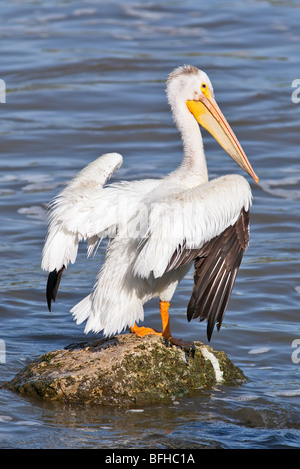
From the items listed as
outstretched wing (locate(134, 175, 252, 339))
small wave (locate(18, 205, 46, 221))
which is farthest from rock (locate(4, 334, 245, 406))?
small wave (locate(18, 205, 46, 221))

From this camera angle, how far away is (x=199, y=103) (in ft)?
19.0

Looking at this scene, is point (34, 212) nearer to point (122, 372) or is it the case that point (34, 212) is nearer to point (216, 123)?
point (216, 123)

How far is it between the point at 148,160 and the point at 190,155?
4.51m

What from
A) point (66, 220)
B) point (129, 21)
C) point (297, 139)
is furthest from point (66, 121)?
point (66, 220)

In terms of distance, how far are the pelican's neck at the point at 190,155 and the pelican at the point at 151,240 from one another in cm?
5

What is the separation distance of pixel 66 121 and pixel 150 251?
22.8 feet

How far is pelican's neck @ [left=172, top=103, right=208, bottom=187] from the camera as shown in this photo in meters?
5.34

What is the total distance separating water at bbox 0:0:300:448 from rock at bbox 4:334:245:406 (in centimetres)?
10

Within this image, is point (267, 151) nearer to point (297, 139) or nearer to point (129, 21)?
point (297, 139)

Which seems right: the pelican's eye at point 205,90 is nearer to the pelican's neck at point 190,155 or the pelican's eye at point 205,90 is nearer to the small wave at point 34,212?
the pelican's neck at point 190,155

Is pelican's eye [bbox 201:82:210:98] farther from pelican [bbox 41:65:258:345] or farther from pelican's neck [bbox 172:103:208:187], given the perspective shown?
pelican [bbox 41:65:258:345]

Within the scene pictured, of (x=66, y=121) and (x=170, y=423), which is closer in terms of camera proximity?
(x=170, y=423)

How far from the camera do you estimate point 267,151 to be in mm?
10344

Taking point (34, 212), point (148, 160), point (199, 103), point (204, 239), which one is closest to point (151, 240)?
point (204, 239)
